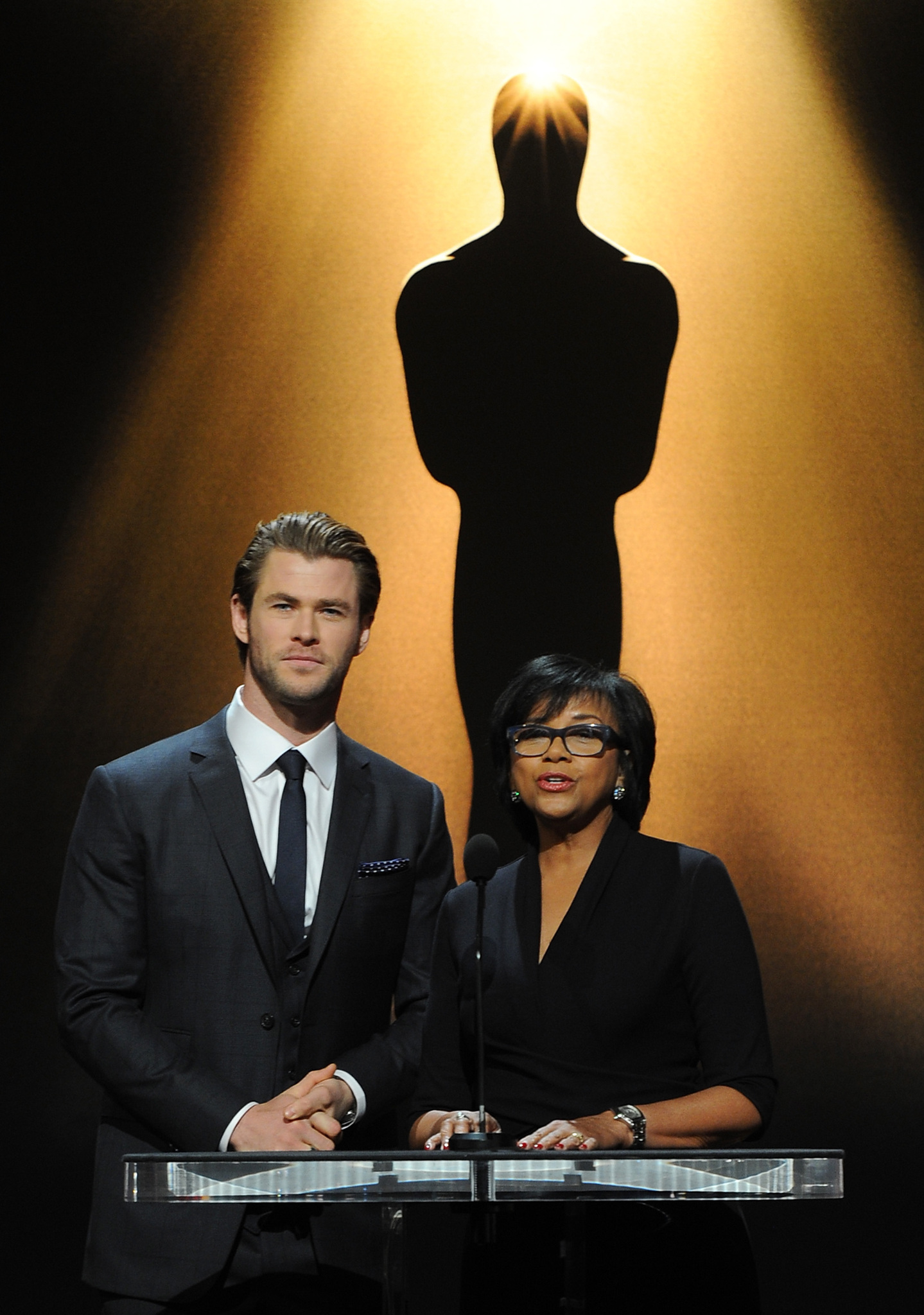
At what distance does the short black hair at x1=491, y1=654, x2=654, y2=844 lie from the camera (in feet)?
8.57

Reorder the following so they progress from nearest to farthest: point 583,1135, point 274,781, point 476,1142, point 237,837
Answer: point 476,1142 → point 583,1135 → point 237,837 → point 274,781

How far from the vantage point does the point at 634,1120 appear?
223 centimetres

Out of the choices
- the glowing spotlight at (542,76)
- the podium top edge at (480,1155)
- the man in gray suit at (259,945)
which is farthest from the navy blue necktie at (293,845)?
the glowing spotlight at (542,76)

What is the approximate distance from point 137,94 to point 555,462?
1.53 meters

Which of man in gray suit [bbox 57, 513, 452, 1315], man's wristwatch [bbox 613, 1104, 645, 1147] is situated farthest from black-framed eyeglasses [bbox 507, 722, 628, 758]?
man's wristwatch [bbox 613, 1104, 645, 1147]

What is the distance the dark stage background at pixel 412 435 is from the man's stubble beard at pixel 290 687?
1120mm

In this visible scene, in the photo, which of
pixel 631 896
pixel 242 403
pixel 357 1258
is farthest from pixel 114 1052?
pixel 242 403

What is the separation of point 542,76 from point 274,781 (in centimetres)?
230

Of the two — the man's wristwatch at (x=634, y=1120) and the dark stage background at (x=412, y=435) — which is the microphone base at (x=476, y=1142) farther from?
the dark stage background at (x=412, y=435)

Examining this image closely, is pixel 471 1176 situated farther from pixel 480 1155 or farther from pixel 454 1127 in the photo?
pixel 454 1127

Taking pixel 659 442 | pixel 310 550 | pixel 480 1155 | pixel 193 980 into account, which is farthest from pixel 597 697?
pixel 659 442

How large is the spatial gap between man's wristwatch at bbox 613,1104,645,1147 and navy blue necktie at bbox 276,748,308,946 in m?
0.64

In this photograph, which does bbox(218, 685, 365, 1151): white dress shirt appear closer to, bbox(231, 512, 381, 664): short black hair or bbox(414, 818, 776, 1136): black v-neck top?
bbox(231, 512, 381, 664): short black hair

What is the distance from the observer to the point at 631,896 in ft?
8.25
